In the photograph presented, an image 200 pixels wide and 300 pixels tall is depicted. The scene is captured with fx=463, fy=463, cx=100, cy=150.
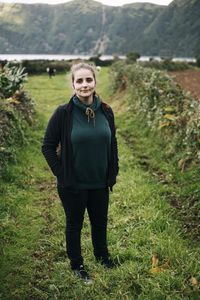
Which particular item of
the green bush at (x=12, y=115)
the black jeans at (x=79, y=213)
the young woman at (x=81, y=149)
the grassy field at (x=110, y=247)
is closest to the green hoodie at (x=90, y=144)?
the young woman at (x=81, y=149)

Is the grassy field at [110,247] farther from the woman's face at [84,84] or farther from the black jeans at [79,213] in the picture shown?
the woman's face at [84,84]

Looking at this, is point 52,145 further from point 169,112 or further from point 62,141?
point 169,112

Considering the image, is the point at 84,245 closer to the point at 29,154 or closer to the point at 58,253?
the point at 58,253

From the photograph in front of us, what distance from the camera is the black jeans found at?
16.9 feet

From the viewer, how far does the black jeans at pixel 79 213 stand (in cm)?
514

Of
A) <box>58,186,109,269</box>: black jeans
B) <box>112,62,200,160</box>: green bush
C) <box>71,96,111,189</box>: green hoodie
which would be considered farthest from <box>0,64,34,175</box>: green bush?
<box>71,96,111,189</box>: green hoodie

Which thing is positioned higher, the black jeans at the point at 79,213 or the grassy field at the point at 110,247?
the black jeans at the point at 79,213

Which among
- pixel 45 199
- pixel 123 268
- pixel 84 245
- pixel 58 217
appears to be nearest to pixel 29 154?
pixel 45 199

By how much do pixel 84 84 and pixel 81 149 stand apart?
2.28ft

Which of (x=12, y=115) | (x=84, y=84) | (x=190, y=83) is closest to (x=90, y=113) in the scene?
(x=84, y=84)

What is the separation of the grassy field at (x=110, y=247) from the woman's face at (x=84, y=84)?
0.63 metres

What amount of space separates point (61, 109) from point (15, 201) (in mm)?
3568

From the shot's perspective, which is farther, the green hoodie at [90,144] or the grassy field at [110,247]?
the grassy field at [110,247]

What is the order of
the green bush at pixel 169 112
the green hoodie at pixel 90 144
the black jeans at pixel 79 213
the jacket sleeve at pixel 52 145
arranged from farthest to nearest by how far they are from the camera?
the green bush at pixel 169 112
the black jeans at pixel 79 213
the jacket sleeve at pixel 52 145
the green hoodie at pixel 90 144
